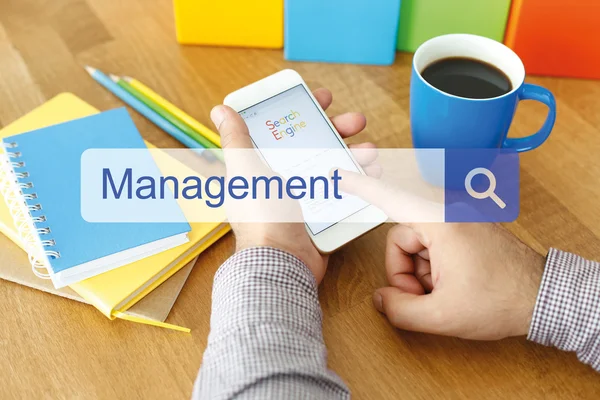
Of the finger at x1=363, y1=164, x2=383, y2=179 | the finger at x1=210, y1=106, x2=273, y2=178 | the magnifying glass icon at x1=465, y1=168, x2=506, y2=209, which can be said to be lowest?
the magnifying glass icon at x1=465, y1=168, x2=506, y2=209

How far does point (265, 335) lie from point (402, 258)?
181 mm

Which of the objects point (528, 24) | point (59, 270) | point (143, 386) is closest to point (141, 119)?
point (59, 270)

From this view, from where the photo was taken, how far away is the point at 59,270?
0.62 m

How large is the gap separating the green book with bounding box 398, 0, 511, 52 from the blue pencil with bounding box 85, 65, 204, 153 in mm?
321

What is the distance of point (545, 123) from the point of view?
0.69 m

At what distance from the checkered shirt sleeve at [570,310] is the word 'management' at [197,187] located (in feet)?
0.70

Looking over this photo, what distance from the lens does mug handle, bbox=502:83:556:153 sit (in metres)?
0.67

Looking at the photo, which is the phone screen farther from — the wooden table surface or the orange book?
the orange book

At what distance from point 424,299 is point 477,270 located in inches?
2.1

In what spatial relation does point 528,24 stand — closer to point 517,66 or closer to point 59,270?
point 517,66

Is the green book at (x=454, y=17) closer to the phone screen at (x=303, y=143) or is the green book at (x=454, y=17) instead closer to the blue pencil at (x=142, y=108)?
the phone screen at (x=303, y=143)

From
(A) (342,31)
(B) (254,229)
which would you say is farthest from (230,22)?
(B) (254,229)

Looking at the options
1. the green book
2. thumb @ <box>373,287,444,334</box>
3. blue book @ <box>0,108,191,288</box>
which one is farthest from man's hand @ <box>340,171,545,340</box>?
the green book

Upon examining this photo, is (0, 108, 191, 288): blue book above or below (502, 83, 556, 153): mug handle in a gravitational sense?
below
